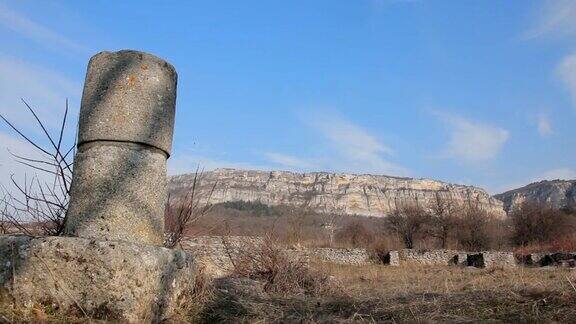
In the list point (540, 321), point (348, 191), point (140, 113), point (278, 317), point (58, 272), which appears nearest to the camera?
point (58, 272)

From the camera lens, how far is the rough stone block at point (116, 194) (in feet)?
11.8

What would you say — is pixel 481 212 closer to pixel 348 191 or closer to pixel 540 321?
pixel 540 321

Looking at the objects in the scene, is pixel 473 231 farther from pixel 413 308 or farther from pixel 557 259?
pixel 413 308

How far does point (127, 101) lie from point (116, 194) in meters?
0.71

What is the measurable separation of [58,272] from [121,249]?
0.37m

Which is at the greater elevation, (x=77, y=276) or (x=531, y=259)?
(x=531, y=259)

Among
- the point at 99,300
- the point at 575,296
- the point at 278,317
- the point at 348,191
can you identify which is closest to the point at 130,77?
the point at 99,300

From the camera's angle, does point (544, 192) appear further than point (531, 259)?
Yes

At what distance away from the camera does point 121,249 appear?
126 inches

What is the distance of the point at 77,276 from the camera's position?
10.1 feet

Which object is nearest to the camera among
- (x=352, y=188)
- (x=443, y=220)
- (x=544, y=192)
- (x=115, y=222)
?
(x=115, y=222)

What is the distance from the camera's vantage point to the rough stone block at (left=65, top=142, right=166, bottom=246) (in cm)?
361

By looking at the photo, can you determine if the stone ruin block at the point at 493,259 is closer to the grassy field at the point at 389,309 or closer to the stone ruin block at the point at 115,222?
the grassy field at the point at 389,309

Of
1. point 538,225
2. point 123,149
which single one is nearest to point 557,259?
point 538,225
